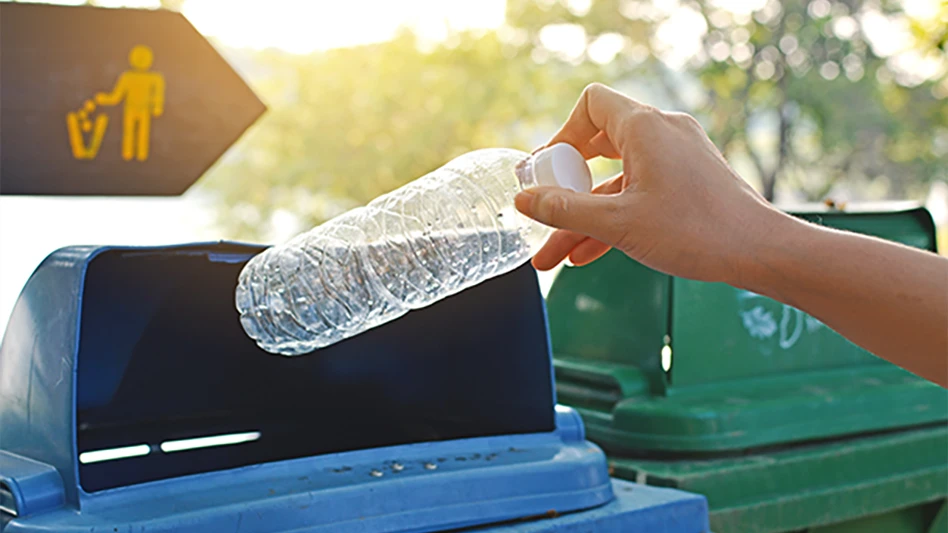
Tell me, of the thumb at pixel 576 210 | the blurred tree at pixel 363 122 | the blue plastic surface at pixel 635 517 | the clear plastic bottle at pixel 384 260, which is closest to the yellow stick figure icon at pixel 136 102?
the clear plastic bottle at pixel 384 260

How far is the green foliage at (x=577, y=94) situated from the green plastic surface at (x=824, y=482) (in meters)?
10.3

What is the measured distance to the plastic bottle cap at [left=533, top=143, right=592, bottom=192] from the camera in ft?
4.43

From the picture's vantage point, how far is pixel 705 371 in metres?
2.49

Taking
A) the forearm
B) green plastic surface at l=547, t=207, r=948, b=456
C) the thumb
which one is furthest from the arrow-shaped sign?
the forearm

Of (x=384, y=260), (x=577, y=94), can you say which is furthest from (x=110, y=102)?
(x=577, y=94)

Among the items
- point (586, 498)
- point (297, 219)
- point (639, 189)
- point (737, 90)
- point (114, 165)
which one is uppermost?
point (639, 189)

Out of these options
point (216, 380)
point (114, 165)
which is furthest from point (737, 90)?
point (216, 380)

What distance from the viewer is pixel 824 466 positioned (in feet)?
7.76

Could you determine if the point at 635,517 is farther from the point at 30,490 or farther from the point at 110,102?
the point at 110,102

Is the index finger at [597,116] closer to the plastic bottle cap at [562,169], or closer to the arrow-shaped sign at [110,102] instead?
the plastic bottle cap at [562,169]

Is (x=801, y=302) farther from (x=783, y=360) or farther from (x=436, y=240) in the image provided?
(x=783, y=360)

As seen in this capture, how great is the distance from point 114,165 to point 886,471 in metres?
2.34

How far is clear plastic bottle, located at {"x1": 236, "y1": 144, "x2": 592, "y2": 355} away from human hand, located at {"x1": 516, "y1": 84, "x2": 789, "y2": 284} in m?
0.52

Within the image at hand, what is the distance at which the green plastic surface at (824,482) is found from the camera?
2.19 metres
